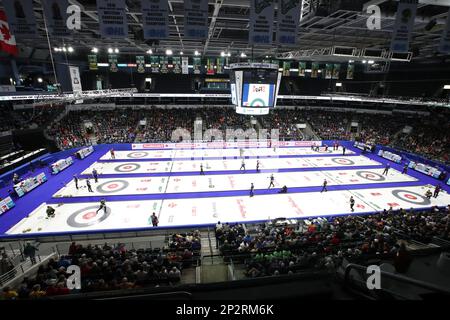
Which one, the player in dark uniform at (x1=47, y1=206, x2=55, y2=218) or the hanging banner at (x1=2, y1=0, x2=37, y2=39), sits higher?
the hanging banner at (x1=2, y1=0, x2=37, y2=39)

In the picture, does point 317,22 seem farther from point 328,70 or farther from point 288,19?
point 328,70

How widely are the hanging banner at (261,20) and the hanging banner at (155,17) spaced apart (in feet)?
11.9

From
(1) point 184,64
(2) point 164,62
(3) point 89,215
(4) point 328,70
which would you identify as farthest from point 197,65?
(3) point 89,215

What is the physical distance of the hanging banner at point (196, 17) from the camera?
10023mm

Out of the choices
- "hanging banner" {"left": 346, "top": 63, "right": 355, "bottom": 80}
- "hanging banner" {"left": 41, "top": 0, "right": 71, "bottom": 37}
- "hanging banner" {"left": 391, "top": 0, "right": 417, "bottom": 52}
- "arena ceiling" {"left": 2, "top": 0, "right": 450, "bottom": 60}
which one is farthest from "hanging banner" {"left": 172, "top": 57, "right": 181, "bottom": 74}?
"hanging banner" {"left": 391, "top": 0, "right": 417, "bottom": 52}

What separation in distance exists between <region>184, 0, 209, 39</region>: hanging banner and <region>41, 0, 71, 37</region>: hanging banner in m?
5.73

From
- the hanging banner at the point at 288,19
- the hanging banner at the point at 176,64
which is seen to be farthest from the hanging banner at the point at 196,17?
the hanging banner at the point at 176,64

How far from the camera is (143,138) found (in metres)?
34.6

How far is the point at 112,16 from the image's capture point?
31.9 feet

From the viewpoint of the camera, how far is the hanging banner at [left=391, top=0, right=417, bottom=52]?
1098cm

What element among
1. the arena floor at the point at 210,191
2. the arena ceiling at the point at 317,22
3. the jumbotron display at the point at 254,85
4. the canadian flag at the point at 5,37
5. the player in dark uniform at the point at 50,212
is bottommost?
the arena floor at the point at 210,191

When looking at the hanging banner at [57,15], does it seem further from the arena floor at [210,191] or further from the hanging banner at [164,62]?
the hanging banner at [164,62]

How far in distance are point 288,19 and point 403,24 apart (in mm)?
5714

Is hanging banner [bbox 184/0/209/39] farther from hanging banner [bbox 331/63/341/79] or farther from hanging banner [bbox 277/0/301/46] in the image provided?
hanging banner [bbox 331/63/341/79]
